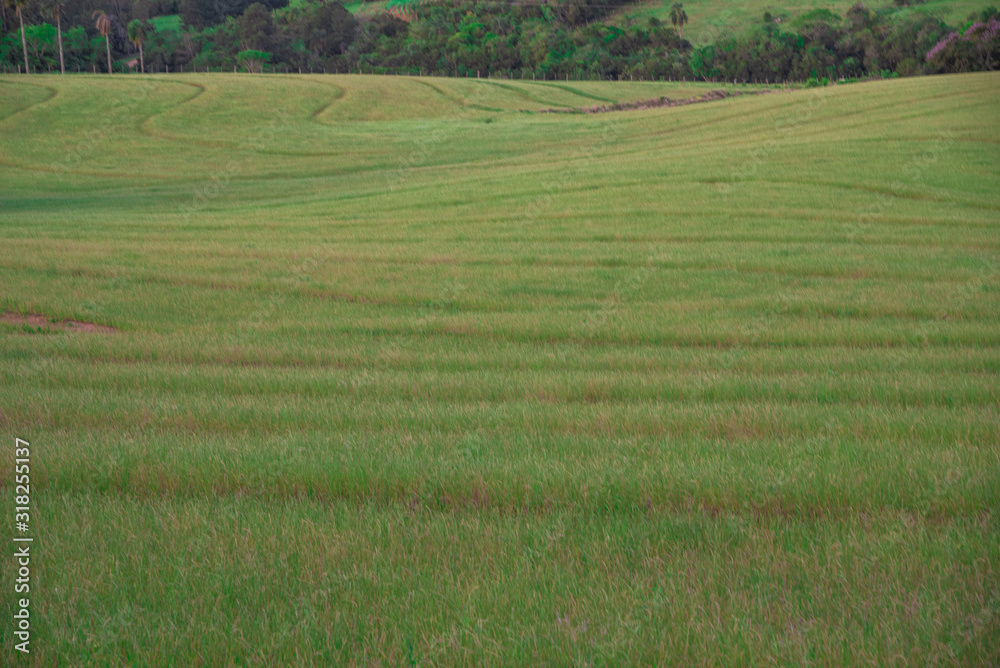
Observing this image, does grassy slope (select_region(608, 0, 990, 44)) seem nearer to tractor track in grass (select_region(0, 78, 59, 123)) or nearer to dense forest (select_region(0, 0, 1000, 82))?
dense forest (select_region(0, 0, 1000, 82))

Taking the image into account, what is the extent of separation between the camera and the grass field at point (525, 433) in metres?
4.11

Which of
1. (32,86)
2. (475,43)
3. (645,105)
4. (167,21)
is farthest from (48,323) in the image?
(167,21)

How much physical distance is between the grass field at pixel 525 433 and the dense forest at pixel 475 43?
68790 millimetres

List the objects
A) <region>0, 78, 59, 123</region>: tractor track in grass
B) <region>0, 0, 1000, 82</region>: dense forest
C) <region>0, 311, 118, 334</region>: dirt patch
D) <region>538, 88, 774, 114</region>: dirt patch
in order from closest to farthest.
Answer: <region>0, 311, 118, 334</region>: dirt patch < <region>0, 78, 59, 123</region>: tractor track in grass < <region>538, 88, 774, 114</region>: dirt patch < <region>0, 0, 1000, 82</region>: dense forest

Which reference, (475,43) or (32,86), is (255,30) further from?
(32,86)

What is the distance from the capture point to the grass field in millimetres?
4105

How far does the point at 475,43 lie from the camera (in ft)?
349

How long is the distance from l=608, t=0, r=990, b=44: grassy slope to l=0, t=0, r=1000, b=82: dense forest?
435 centimetres

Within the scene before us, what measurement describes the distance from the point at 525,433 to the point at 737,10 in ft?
489

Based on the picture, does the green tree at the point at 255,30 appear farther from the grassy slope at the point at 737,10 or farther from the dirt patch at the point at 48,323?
the dirt patch at the point at 48,323

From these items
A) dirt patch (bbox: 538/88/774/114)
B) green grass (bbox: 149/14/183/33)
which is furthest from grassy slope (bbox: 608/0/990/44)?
green grass (bbox: 149/14/183/33)

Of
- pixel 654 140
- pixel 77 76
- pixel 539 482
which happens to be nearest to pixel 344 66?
pixel 77 76

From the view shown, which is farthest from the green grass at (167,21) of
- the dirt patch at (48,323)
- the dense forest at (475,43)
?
the dirt patch at (48,323)

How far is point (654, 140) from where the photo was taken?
4841 centimetres
